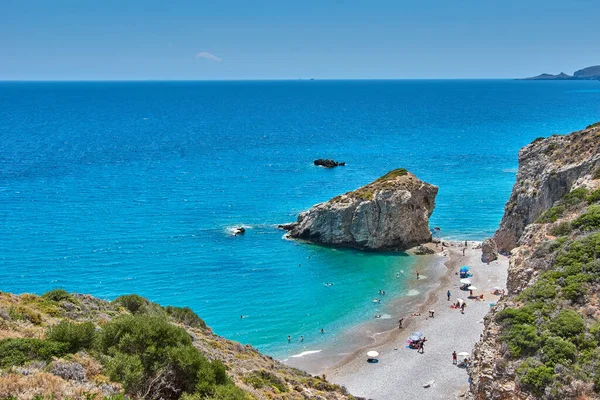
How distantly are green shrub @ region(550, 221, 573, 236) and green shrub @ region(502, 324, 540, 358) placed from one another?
9.21 m

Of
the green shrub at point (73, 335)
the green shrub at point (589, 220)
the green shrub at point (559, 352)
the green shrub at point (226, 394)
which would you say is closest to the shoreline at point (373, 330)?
the green shrub at point (589, 220)

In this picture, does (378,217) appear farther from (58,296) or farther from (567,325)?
(58,296)

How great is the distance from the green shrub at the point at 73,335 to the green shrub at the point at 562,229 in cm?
2542

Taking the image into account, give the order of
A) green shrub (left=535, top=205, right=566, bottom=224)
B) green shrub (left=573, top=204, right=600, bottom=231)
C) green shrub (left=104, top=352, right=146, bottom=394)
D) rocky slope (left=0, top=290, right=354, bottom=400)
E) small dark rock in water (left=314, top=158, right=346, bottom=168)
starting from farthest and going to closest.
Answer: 1. small dark rock in water (left=314, top=158, right=346, bottom=168)
2. green shrub (left=535, top=205, right=566, bottom=224)
3. green shrub (left=573, top=204, right=600, bottom=231)
4. green shrub (left=104, top=352, right=146, bottom=394)
5. rocky slope (left=0, top=290, right=354, bottom=400)

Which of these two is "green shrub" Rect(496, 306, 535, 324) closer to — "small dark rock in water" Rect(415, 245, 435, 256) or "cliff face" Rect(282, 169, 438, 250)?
"small dark rock in water" Rect(415, 245, 435, 256)

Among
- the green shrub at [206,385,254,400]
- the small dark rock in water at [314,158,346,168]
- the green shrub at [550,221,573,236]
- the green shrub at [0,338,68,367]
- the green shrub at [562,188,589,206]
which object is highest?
the green shrub at [562,188,589,206]

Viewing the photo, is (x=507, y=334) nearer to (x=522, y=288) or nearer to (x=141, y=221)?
(x=522, y=288)

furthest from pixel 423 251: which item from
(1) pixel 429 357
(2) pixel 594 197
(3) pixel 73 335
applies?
(3) pixel 73 335

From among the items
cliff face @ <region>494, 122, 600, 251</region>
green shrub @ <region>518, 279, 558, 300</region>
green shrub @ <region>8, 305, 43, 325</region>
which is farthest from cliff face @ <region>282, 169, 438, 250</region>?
green shrub @ <region>8, 305, 43, 325</region>

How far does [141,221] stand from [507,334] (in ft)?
182

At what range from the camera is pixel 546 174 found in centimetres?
4578

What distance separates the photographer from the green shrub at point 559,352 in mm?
20219

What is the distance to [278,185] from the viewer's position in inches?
3524

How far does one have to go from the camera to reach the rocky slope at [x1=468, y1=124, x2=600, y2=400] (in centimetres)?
1989
